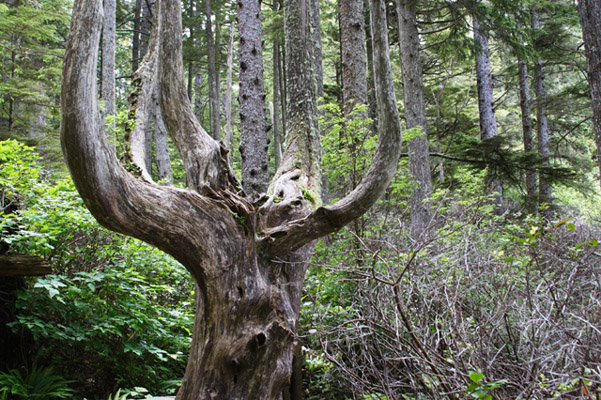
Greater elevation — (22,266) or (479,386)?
(22,266)

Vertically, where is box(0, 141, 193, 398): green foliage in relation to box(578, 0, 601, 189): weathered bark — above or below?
below

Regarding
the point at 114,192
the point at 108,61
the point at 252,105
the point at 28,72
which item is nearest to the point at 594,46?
the point at 252,105

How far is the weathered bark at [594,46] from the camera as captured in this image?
743cm

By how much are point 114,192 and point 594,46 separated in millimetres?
9062

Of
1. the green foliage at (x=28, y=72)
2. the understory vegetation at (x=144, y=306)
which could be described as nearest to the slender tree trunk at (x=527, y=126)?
the understory vegetation at (x=144, y=306)

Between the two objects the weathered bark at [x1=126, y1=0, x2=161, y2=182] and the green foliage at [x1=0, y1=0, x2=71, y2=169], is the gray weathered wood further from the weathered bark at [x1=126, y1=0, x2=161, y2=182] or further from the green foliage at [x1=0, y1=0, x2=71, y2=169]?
the green foliage at [x1=0, y1=0, x2=71, y2=169]

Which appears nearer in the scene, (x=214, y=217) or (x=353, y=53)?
(x=214, y=217)

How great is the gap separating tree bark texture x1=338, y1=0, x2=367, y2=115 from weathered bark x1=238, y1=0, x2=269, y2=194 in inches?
94.2

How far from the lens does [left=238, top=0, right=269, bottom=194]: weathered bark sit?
6207mm

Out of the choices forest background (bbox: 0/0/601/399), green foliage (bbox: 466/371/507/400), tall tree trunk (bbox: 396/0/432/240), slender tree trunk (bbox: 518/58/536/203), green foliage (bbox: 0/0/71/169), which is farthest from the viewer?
slender tree trunk (bbox: 518/58/536/203)

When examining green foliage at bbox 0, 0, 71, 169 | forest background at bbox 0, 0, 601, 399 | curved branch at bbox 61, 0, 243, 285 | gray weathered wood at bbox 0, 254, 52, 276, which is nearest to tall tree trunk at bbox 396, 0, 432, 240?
forest background at bbox 0, 0, 601, 399

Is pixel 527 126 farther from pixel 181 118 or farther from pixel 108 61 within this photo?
pixel 181 118

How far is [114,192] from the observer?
2514 millimetres

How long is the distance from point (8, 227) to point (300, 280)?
307 cm
